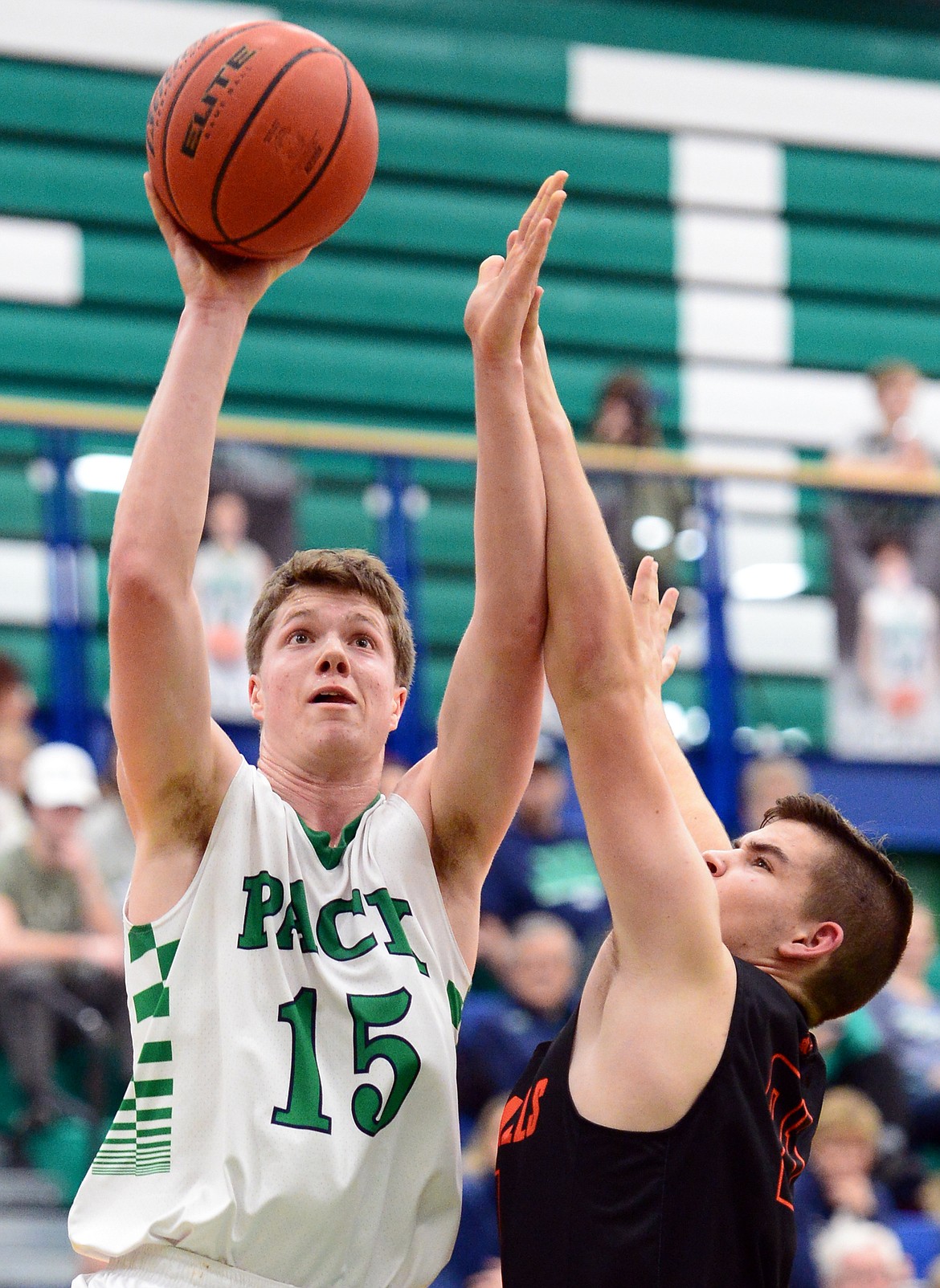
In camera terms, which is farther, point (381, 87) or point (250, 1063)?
point (381, 87)

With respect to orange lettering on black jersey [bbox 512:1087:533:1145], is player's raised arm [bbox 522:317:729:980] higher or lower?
higher

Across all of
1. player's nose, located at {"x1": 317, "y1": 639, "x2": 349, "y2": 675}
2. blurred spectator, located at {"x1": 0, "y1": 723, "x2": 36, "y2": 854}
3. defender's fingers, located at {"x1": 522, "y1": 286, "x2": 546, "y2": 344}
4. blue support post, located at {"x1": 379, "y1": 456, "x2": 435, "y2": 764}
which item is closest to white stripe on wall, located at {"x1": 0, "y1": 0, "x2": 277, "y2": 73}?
blue support post, located at {"x1": 379, "y1": 456, "x2": 435, "y2": 764}

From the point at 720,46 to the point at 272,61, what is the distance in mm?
9855

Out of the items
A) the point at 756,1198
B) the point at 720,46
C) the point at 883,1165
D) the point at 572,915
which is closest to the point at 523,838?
the point at 572,915

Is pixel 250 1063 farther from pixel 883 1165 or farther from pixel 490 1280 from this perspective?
pixel 883 1165

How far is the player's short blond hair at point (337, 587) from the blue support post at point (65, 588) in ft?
15.4

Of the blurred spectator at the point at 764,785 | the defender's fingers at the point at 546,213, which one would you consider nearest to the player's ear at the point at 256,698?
the defender's fingers at the point at 546,213

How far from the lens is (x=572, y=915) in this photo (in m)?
7.66

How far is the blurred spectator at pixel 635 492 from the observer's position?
845cm

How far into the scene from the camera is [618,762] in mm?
3080

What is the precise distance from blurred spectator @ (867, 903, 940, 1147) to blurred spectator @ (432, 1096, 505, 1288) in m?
2.19

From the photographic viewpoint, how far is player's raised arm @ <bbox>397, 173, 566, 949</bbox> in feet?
10.5

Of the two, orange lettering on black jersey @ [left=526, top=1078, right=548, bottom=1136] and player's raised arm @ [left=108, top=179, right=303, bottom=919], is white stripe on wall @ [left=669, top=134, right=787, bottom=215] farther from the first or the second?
orange lettering on black jersey @ [left=526, top=1078, right=548, bottom=1136]

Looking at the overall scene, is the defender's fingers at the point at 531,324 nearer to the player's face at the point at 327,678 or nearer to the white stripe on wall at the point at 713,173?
the player's face at the point at 327,678
